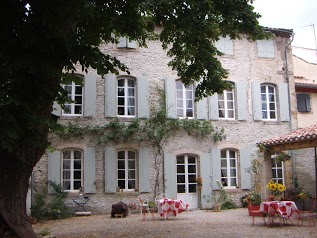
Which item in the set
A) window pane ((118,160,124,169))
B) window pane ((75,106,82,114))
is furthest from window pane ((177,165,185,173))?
window pane ((75,106,82,114))

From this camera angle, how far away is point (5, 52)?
632cm

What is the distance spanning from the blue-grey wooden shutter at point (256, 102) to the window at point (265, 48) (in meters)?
1.46

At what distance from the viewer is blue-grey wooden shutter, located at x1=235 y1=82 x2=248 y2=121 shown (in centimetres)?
1644

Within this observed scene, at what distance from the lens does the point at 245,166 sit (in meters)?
16.1

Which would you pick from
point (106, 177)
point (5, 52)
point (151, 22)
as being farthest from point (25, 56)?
point (106, 177)

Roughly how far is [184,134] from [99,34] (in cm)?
733

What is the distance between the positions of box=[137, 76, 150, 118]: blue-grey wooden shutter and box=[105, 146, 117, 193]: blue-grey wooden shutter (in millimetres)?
1727

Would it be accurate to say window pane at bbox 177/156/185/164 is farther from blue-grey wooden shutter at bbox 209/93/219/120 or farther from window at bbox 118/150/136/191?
blue-grey wooden shutter at bbox 209/93/219/120

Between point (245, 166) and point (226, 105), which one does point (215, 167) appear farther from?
point (226, 105)

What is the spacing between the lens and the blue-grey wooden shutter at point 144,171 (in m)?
14.9

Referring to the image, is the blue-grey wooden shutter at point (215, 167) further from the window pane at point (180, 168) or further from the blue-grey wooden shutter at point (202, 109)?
the blue-grey wooden shutter at point (202, 109)

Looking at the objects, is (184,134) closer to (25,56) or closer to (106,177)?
(106,177)

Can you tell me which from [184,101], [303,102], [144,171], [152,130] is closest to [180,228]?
[144,171]

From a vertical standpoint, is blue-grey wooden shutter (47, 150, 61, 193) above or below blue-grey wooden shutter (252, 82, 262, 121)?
below
